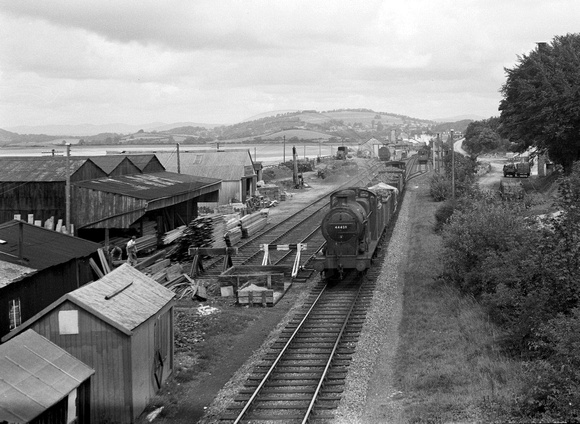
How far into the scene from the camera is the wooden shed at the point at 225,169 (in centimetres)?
5434

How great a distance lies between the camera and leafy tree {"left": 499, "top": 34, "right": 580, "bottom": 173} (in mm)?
45344

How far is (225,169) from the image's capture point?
182 feet

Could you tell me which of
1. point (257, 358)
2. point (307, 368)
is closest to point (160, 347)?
point (257, 358)

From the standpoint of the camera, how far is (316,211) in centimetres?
4947

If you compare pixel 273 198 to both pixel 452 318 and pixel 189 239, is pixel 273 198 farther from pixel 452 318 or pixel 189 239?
pixel 452 318

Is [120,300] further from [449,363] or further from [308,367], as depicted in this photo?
[449,363]

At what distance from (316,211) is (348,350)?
3264cm

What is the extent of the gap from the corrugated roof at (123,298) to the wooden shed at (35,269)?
2225mm

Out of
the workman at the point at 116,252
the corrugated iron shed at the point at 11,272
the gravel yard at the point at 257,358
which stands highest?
the corrugated iron shed at the point at 11,272

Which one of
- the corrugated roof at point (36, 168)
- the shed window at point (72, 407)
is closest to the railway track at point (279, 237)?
the corrugated roof at point (36, 168)

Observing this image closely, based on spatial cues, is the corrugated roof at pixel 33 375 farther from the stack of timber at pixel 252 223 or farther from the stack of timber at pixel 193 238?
the stack of timber at pixel 252 223

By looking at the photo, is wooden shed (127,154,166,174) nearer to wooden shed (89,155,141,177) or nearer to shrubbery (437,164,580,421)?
wooden shed (89,155,141,177)

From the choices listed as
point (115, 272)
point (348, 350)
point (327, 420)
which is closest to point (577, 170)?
point (348, 350)

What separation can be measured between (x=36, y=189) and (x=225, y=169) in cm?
2573
